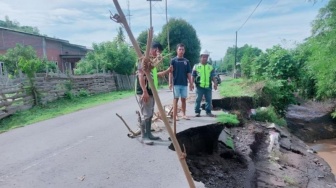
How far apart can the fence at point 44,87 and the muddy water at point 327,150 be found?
41.2ft

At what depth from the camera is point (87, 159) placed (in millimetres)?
5461

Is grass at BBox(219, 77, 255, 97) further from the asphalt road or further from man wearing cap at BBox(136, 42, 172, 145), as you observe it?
man wearing cap at BBox(136, 42, 172, 145)

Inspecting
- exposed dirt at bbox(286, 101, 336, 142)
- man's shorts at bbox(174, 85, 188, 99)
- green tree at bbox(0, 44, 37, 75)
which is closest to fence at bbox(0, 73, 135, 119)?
man's shorts at bbox(174, 85, 188, 99)

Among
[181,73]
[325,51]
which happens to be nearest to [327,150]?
[325,51]

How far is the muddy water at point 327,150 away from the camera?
1107 centimetres

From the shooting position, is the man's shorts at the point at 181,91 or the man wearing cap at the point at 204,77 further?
the man wearing cap at the point at 204,77

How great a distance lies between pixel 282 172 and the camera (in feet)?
25.6

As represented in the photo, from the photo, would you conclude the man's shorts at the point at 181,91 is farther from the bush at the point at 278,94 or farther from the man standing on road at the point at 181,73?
the bush at the point at 278,94

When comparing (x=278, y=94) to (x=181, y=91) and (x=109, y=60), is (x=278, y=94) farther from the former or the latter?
(x=109, y=60)

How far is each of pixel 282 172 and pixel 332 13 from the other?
9864mm

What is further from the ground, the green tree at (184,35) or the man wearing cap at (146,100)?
the green tree at (184,35)

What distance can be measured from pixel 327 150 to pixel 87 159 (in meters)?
11.4

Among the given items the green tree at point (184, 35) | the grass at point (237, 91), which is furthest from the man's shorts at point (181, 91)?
the green tree at point (184, 35)

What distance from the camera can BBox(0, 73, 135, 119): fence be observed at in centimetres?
1185
